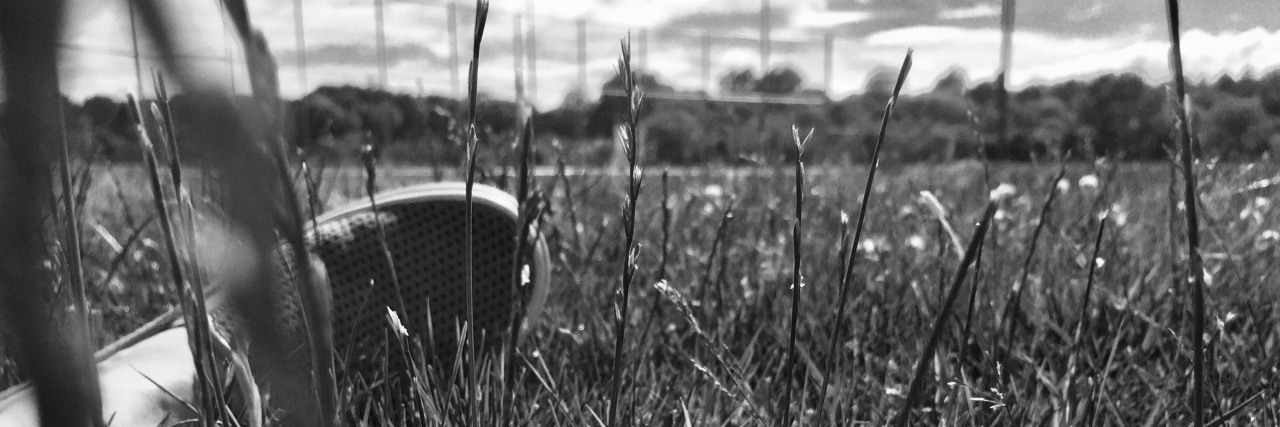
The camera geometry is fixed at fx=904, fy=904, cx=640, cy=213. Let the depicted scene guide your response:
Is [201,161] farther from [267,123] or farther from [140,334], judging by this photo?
[140,334]

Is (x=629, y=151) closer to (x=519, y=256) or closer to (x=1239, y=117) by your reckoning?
(x=519, y=256)

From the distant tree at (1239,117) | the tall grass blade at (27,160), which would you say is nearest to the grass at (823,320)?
the tall grass blade at (27,160)

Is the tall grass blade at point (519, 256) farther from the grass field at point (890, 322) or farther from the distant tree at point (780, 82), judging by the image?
the distant tree at point (780, 82)

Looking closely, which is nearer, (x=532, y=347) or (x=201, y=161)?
(x=201, y=161)

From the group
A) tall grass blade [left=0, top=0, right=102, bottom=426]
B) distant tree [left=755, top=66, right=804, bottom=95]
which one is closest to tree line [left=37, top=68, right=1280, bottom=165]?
distant tree [left=755, top=66, right=804, bottom=95]

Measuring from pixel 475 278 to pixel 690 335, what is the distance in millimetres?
269

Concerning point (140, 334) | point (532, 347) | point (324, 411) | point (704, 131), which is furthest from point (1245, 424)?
→ point (704, 131)

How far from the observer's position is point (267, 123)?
137 mm

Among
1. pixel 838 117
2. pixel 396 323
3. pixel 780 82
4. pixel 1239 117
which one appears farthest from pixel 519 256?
pixel 780 82

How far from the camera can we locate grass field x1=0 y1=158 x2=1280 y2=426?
0.70 meters

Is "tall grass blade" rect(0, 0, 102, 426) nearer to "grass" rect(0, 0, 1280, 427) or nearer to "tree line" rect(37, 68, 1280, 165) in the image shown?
"grass" rect(0, 0, 1280, 427)

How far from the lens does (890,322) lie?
1011 mm

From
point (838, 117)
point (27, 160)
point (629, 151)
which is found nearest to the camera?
point (27, 160)

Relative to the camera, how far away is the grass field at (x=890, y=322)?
27.5 inches
